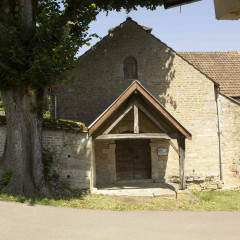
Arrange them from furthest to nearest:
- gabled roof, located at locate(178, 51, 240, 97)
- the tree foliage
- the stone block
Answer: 1. gabled roof, located at locate(178, 51, 240, 97)
2. the stone block
3. the tree foliage

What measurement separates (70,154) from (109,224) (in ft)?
14.2

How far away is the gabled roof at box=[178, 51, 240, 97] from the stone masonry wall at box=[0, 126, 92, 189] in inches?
303

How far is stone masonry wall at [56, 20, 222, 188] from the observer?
12.8 m

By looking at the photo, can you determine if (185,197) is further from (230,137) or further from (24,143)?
(24,143)

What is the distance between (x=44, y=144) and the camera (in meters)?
10.1

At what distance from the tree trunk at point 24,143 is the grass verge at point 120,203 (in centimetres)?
55

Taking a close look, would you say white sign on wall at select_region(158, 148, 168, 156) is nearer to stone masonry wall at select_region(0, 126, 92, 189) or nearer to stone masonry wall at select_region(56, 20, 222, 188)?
stone masonry wall at select_region(56, 20, 222, 188)

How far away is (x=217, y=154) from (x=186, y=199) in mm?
3995

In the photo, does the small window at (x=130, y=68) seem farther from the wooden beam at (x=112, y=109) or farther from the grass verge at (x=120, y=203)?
the grass verge at (x=120, y=203)

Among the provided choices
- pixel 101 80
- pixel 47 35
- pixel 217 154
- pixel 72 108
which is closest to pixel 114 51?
pixel 101 80

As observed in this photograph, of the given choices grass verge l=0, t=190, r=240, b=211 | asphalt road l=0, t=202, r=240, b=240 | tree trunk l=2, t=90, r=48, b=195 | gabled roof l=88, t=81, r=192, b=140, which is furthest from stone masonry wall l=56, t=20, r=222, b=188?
asphalt road l=0, t=202, r=240, b=240

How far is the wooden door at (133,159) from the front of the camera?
12.7 metres

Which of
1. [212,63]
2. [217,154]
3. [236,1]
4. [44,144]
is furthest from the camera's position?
[212,63]

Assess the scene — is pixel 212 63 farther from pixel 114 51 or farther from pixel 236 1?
pixel 236 1
